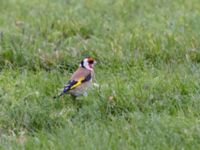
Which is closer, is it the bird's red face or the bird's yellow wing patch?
the bird's yellow wing patch

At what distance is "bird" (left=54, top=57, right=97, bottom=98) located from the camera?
6434 mm

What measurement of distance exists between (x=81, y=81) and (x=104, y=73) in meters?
0.65

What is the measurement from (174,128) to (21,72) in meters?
2.26

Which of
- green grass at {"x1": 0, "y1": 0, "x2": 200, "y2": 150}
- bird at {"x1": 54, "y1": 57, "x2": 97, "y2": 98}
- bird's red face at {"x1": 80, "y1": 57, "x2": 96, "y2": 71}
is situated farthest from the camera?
bird's red face at {"x1": 80, "y1": 57, "x2": 96, "y2": 71}

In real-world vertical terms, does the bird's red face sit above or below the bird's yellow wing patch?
above

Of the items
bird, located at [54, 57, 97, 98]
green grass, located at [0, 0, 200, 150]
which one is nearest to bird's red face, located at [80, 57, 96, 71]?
bird, located at [54, 57, 97, 98]

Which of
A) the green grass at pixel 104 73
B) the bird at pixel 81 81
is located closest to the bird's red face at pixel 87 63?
the bird at pixel 81 81

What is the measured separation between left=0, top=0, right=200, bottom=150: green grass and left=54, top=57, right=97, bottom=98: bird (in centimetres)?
8

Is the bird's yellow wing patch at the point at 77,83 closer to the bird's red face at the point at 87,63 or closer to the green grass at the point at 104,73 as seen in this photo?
the green grass at the point at 104,73

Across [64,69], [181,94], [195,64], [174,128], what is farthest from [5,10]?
[174,128]

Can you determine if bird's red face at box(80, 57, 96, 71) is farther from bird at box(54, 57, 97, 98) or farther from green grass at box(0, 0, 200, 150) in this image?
green grass at box(0, 0, 200, 150)

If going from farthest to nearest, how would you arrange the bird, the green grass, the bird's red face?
1. the bird's red face
2. the bird
3. the green grass

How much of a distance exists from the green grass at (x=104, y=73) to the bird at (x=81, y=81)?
81mm

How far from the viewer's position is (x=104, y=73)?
283 inches
